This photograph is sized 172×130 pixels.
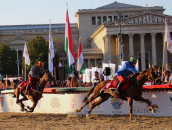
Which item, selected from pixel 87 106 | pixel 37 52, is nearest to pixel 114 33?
pixel 37 52

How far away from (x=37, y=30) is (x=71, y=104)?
82807 millimetres

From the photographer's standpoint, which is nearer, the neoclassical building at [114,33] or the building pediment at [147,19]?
the building pediment at [147,19]

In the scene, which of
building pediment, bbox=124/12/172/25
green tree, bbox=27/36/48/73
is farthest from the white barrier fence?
building pediment, bbox=124/12/172/25

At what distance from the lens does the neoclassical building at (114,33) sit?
66.9 m

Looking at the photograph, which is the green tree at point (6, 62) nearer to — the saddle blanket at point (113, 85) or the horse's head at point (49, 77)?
the horse's head at point (49, 77)

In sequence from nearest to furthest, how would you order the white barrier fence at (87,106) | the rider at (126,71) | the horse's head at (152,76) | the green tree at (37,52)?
the horse's head at (152,76) < the rider at (126,71) < the white barrier fence at (87,106) < the green tree at (37,52)

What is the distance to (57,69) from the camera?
14.5 metres

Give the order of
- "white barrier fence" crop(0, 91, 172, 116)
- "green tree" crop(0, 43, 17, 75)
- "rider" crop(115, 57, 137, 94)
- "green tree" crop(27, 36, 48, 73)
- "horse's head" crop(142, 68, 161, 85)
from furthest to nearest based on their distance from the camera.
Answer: "green tree" crop(0, 43, 17, 75) → "green tree" crop(27, 36, 48, 73) → "white barrier fence" crop(0, 91, 172, 116) → "rider" crop(115, 57, 137, 94) → "horse's head" crop(142, 68, 161, 85)

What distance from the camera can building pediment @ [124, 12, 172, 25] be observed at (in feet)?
217

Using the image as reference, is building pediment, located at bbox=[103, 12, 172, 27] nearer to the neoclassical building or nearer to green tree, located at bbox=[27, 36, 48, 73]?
the neoclassical building

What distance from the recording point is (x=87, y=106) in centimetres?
1405

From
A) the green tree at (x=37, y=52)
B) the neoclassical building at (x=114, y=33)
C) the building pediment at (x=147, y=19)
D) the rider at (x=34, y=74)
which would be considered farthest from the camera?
the neoclassical building at (x=114, y=33)

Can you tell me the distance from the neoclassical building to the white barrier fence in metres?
35.7

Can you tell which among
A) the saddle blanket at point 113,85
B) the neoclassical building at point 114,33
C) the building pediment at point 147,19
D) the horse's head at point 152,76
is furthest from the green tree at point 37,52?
the horse's head at point 152,76
